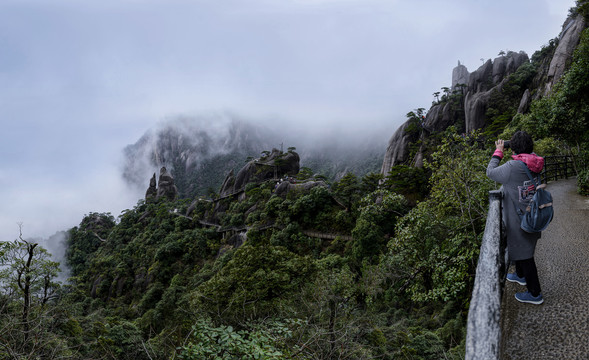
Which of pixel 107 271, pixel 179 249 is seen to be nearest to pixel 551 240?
pixel 179 249

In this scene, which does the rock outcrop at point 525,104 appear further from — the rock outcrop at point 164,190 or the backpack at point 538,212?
the rock outcrop at point 164,190

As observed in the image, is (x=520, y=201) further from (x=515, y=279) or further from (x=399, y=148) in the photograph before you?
(x=399, y=148)

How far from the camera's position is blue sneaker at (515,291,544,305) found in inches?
103

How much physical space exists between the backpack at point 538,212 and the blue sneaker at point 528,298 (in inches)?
30.1

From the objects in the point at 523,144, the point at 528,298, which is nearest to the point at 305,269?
the point at 528,298

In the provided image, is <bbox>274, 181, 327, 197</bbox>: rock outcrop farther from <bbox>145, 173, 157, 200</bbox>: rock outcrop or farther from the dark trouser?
<bbox>145, 173, 157, 200</bbox>: rock outcrop

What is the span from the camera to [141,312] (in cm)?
2256

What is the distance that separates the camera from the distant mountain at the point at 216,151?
87125 mm

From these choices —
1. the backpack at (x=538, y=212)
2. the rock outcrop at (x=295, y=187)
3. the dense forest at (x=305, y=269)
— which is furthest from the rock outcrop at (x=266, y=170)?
the backpack at (x=538, y=212)

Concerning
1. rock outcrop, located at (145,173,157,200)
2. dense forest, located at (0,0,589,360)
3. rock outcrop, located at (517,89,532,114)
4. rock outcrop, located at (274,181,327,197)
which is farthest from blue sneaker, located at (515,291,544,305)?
rock outcrop, located at (145,173,157,200)

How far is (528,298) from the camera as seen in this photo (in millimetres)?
2627

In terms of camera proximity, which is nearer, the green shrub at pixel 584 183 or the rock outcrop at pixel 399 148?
the green shrub at pixel 584 183

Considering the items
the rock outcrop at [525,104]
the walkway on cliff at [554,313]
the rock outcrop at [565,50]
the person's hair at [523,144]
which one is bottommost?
the walkway on cliff at [554,313]

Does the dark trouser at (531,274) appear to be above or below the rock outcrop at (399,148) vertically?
below
